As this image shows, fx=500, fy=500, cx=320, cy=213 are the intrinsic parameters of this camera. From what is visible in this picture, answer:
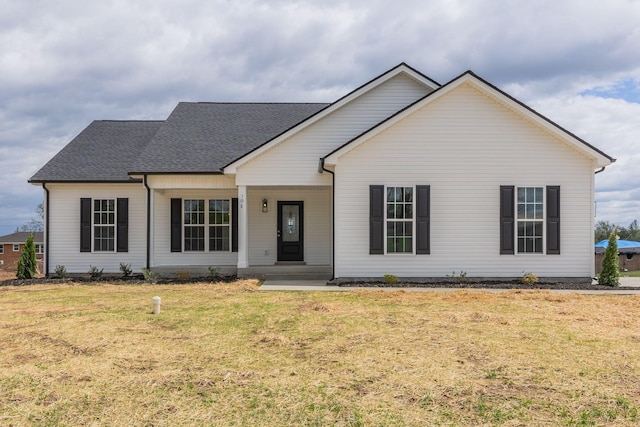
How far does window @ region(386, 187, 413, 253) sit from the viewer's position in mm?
13547

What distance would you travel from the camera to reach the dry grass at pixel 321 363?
15.3 feet

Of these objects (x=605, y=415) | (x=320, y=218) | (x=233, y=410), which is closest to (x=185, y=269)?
(x=320, y=218)

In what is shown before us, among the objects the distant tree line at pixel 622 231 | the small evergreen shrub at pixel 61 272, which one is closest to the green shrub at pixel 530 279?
the small evergreen shrub at pixel 61 272

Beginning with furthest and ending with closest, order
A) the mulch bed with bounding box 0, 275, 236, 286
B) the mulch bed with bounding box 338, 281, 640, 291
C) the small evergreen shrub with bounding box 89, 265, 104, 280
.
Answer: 1. the small evergreen shrub with bounding box 89, 265, 104, 280
2. the mulch bed with bounding box 0, 275, 236, 286
3. the mulch bed with bounding box 338, 281, 640, 291

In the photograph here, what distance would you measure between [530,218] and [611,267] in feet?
8.40

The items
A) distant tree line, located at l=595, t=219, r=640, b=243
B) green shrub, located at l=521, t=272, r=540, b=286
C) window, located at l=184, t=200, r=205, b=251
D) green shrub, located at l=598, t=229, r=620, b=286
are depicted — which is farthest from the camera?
distant tree line, located at l=595, t=219, r=640, b=243

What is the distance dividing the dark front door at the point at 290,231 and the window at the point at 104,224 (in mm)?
5424

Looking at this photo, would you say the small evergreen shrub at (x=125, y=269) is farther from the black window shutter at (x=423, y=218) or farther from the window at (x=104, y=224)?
the black window shutter at (x=423, y=218)

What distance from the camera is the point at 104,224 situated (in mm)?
16250

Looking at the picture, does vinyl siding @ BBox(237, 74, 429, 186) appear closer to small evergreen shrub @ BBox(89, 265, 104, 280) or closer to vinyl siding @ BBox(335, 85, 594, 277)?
vinyl siding @ BBox(335, 85, 594, 277)

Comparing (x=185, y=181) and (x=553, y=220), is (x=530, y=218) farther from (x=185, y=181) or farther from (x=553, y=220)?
(x=185, y=181)

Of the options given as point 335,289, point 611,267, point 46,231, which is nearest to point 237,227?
point 335,289

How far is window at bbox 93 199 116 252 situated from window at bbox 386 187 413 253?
9014 millimetres

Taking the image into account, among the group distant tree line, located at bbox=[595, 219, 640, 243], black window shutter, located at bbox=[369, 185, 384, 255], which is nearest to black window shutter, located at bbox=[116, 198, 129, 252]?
black window shutter, located at bbox=[369, 185, 384, 255]
